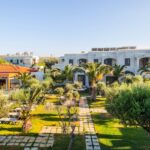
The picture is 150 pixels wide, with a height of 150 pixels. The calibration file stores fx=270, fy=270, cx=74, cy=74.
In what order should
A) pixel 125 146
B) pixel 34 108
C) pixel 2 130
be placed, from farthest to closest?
pixel 34 108 < pixel 2 130 < pixel 125 146

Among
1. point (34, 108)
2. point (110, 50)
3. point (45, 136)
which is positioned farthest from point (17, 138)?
point (110, 50)

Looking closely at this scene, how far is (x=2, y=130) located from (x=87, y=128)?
5636 millimetres

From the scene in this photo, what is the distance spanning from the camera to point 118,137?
638 inches

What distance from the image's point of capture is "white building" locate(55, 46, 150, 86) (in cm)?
4209

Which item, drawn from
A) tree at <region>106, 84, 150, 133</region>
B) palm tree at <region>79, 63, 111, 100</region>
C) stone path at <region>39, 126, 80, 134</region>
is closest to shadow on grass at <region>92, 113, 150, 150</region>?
stone path at <region>39, 126, 80, 134</region>

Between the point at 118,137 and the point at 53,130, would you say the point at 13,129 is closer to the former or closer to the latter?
the point at 53,130

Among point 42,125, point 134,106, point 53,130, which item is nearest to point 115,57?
point 42,125

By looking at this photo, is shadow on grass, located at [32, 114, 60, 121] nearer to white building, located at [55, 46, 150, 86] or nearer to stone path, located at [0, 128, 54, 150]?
stone path, located at [0, 128, 54, 150]

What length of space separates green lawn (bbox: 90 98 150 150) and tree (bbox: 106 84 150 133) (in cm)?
283

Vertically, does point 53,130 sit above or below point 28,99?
below

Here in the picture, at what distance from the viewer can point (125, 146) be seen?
1440 cm

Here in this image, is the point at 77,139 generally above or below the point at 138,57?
below

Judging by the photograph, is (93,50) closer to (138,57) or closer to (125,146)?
(138,57)

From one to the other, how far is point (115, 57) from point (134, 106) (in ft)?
108
